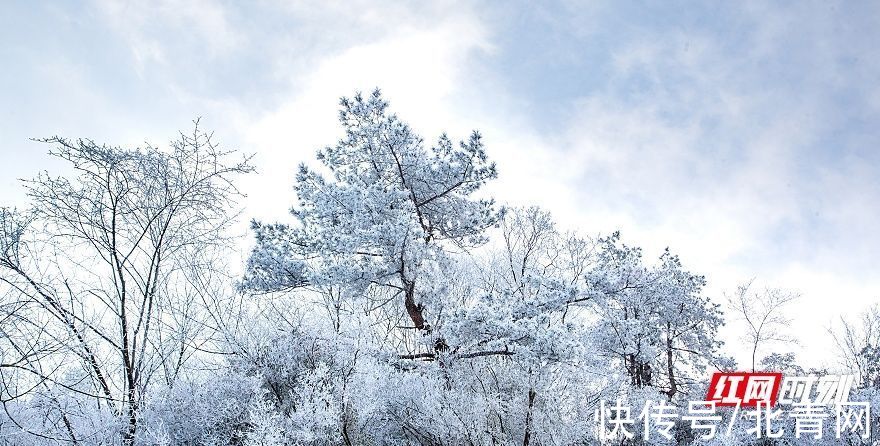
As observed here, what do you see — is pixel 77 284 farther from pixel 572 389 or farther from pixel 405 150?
pixel 572 389

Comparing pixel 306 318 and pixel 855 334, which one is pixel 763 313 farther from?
pixel 306 318

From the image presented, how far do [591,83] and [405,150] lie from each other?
14875 millimetres

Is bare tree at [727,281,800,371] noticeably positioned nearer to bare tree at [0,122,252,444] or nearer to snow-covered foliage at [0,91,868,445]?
snow-covered foliage at [0,91,868,445]

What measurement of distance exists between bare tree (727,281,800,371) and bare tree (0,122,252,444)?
1802cm

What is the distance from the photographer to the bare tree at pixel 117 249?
20.2 ft

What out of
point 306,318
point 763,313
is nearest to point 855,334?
point 763,313

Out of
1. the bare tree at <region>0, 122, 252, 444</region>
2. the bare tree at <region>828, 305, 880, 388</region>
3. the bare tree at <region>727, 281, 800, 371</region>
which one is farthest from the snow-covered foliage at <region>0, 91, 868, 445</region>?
the bare tree at <region>828, 305, 880, 388</region>

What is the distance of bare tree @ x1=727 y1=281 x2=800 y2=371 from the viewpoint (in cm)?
1866

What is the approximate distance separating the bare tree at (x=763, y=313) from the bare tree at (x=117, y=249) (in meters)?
18.0

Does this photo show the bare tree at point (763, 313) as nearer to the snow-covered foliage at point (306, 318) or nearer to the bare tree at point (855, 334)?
Answer: the bare tree at point (855, 334)

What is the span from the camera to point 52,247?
6.47 metres

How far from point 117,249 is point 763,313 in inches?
771

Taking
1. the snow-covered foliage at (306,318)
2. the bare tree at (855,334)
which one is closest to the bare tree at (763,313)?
the bare tree at (855,334)

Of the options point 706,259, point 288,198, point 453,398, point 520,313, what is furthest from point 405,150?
point 706,259
